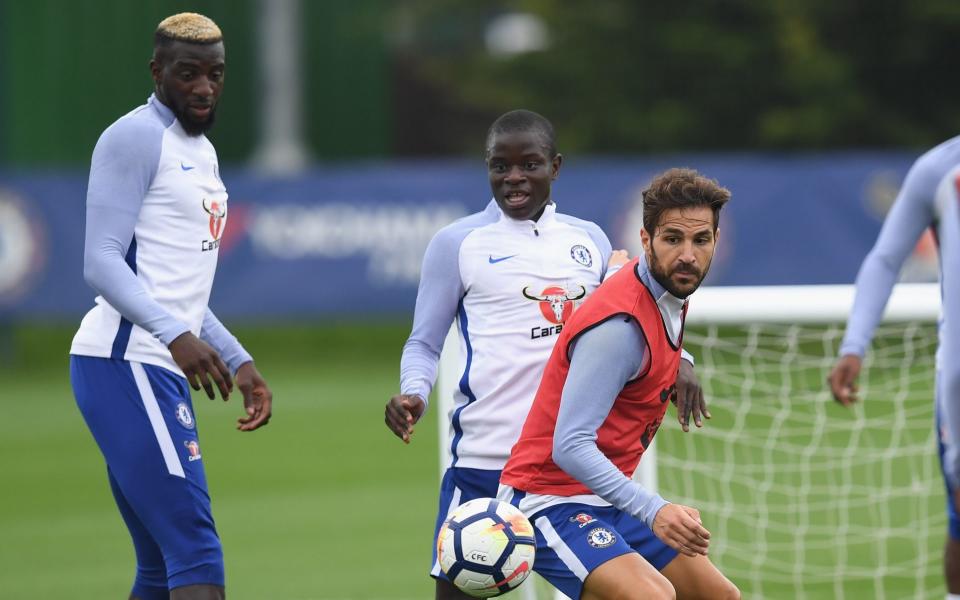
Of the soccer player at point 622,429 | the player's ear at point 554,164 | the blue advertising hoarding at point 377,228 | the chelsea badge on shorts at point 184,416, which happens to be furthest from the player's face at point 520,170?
the blue advertising hoarding at point 377,228

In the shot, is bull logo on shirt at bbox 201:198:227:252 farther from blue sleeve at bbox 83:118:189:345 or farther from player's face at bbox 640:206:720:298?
player's face at bbox 640:206:720:298

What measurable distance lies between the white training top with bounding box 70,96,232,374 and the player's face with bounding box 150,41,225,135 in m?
0.05

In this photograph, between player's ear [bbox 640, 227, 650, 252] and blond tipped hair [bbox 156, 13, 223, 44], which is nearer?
player's ear [bbox 640, 227, 650, 252]

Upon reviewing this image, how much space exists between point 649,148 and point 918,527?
15444 mm

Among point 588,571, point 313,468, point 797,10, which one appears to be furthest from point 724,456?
point 797,10

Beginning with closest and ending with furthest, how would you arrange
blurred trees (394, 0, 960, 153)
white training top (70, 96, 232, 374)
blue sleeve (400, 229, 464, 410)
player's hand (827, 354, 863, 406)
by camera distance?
white training top (70, 96, 232, 374), player's hand (827, 354, 863, 406), blue sleeve (400, 229, 464, 410), blurred trees (394, 0, 960, 153)

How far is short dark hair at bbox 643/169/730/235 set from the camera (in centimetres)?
472

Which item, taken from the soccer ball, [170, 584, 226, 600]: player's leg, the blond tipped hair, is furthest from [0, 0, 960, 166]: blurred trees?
Result: the soccer ball

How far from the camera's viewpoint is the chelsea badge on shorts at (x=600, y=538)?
473cm

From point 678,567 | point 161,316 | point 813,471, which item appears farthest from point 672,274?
point 813,471

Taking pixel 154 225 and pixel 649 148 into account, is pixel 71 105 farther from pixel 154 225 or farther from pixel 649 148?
pixel 154 225

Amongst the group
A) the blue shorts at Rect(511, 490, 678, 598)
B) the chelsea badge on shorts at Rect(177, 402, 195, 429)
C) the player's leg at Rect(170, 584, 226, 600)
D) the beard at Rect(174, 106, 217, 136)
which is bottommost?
the player's leg at Rect(170, 584, 226, 600)

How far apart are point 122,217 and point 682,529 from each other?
2020 mm

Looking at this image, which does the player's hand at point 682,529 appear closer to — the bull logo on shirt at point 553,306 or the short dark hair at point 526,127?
the bull logo on shirt at point 553,306
